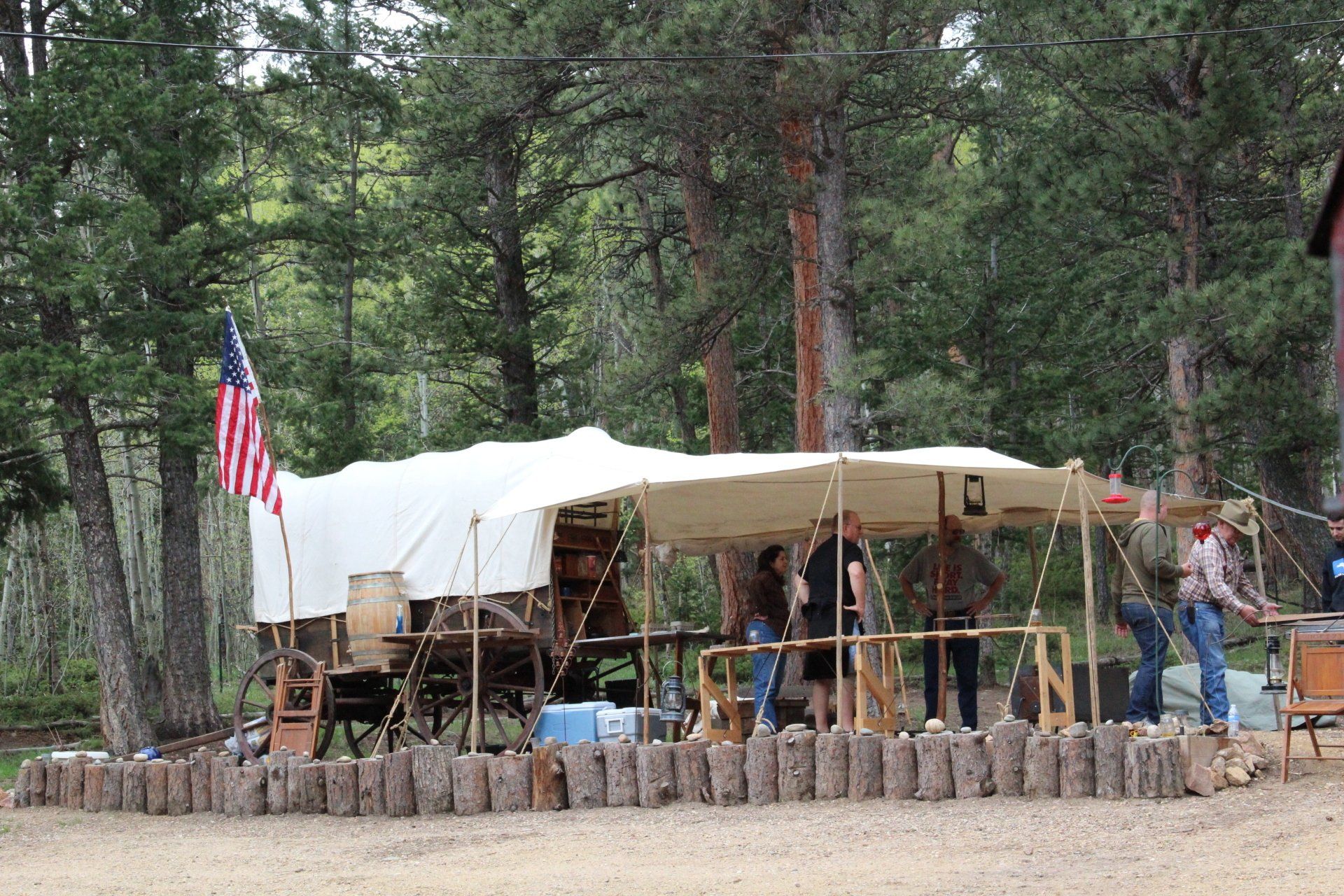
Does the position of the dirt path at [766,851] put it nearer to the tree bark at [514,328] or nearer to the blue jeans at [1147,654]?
the blue jeans at [1147,654]

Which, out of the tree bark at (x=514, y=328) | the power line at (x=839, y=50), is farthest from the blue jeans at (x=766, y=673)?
the tree bark at (x=514, y=328)

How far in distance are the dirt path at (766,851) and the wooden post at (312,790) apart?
39cm

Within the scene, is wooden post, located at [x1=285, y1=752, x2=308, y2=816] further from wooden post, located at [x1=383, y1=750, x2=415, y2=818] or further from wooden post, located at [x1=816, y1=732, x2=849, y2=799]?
wooden post, located at [x1=816, y1=732, x2=849, y2=799]

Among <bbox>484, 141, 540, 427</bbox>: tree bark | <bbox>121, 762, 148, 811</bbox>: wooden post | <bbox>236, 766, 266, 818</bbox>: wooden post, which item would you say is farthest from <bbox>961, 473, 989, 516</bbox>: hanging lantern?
<bbox>484, 141, 540, 427</bbox>: tree bark

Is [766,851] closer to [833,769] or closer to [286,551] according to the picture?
[833,769]

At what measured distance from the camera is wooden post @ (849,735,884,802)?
8.52 m

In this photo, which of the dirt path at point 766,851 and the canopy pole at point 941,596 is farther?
the canopy pole at point 941,596

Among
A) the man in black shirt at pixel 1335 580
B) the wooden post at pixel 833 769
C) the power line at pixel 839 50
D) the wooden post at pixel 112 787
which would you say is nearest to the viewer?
the wooden post at pixel 833 769

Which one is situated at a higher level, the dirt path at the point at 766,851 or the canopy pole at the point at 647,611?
the canopy pole at the point at 647,611

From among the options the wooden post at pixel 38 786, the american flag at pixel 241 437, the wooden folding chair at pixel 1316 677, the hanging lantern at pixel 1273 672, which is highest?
the american flag at pixel 241 437

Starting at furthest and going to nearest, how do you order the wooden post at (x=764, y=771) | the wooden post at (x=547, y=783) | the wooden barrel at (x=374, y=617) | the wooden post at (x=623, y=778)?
the wooden barrel at (x=374, y=617)
the wooden post at (x=547, y=783)
the wooden post at (x=623, y=778)
the wooden post at (x=764, y=771)

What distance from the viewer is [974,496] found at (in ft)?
38.3

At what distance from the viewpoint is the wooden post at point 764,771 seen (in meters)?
8.75

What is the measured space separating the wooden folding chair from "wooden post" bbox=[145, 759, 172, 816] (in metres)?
7.68
